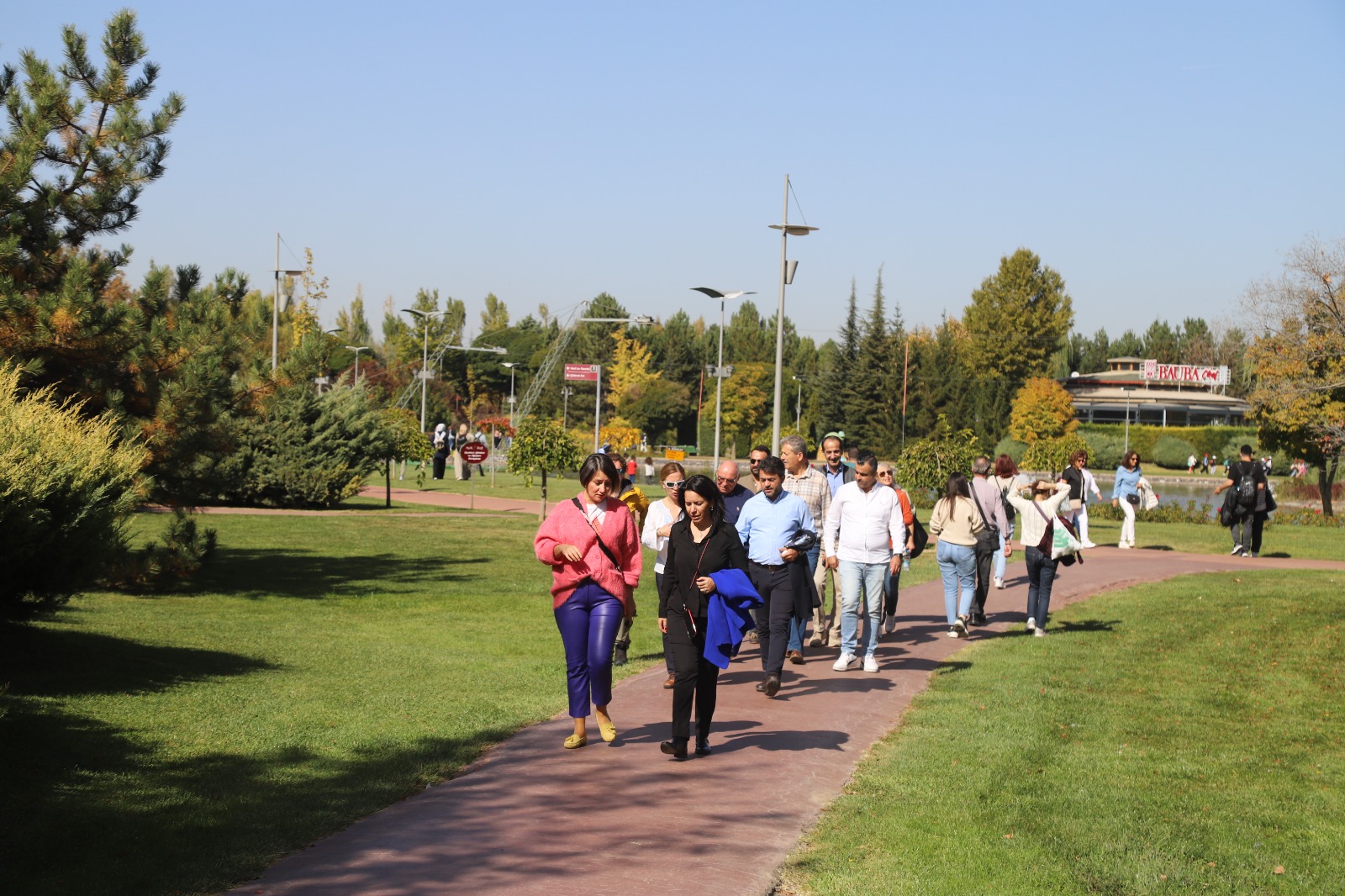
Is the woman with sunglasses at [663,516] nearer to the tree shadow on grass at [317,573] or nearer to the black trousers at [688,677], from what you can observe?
the black trousers at [688,677]

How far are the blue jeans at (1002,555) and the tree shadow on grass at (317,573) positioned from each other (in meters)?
7.26

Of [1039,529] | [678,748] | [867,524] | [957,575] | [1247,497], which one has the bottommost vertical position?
[678,748]

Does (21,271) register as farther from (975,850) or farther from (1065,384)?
(1065,384)

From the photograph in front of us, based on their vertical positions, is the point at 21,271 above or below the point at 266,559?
above

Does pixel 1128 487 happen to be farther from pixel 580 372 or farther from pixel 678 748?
pixel 580 372

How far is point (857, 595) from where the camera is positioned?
10.7 meters

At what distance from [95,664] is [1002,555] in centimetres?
1112

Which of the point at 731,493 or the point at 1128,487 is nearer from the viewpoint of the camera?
the point at 731,493

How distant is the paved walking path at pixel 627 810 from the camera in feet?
17.3

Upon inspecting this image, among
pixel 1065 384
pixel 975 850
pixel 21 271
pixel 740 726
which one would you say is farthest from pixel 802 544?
pixel 1065 384

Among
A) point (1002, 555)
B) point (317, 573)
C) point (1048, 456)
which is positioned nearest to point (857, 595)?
point (1002, 555)

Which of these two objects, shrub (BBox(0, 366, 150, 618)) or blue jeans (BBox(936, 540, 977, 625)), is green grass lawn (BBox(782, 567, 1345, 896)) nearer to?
blue jeans (BBox(936, 540, 977, 625))

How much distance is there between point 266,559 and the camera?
62.2 feet

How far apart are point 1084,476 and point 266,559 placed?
1285 centimetres
